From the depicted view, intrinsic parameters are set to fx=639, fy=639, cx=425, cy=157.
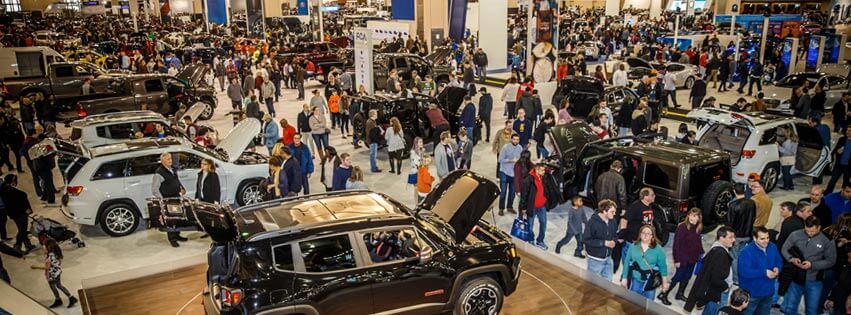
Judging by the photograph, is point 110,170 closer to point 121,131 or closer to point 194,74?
point 121,131

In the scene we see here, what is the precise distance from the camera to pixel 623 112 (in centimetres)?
1475

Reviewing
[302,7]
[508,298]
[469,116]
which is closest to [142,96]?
[469,116]

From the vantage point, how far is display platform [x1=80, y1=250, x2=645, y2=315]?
7.59 meters

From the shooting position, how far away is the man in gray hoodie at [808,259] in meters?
6.99

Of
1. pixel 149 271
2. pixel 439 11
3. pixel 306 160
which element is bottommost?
pixel 149 271

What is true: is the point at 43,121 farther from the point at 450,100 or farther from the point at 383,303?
Result: the point at 383,303

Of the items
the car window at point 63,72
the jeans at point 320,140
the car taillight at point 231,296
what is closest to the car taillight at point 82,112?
the car window at point 63,72

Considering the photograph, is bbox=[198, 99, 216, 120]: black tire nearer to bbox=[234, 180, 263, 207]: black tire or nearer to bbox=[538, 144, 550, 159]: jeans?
bbox=[234, 180, 263, 207]: black tire

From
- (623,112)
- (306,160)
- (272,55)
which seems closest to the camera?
(306,160)

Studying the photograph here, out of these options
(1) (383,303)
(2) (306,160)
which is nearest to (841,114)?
(2) (306,160)

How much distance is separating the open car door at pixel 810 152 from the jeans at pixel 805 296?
5.79 metres

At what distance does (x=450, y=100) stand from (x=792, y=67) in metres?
15.8

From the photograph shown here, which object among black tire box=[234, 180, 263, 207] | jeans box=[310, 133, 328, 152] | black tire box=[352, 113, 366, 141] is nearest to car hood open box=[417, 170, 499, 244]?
black tire box=[234, 180, 263, 207]

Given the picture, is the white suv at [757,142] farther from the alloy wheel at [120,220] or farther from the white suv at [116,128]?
the white suv at [116,128]
